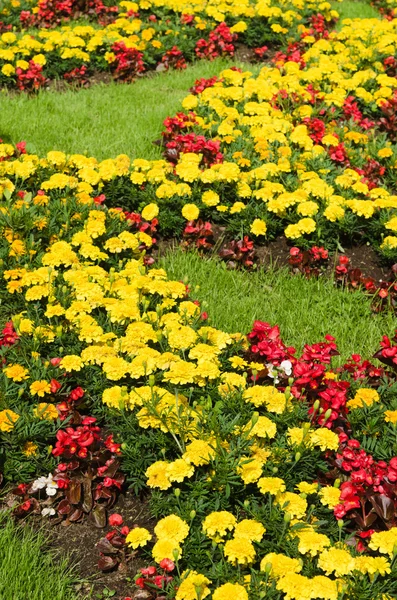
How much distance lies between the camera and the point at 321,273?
5.58 meters

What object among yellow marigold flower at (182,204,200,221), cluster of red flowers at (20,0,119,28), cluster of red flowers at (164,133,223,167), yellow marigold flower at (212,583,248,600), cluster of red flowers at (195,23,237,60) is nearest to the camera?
yellow marigold flower at (212,583,248,600)

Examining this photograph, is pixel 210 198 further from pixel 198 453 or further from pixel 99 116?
pixel 198 453

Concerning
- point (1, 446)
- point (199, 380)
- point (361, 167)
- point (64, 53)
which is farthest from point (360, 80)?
point (1, 446)

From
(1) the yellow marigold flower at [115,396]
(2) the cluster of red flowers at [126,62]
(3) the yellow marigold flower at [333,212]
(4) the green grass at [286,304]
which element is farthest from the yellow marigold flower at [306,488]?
(2) the cluster of red flowers at [126,62]

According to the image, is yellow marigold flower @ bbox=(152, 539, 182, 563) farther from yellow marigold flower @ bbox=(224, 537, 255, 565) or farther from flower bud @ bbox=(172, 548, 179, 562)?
yellow marigold flower @ bbox=(224, 537, 255, 565)

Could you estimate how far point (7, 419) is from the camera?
12.1 ft

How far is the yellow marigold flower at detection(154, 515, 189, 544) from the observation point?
312 cm

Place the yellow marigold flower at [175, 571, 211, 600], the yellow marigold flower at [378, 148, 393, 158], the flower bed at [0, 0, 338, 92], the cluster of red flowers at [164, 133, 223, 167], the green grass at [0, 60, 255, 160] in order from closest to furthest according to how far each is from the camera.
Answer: the yellow marigold flower at [175, 571, 211, 600]
the cluster of red flowers at [164, 133, 223, 167]
the yellow marigold flower at [378, 148, 393, 158]
the green grass at [0, 60, 255, 160]
the flower bed at [0, 0, 338, 92]

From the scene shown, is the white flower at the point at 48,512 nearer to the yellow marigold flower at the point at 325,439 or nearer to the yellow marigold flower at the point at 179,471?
the yellow marigold flower at the point at 179,471

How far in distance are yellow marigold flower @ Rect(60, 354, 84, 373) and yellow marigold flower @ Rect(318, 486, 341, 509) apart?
1396 millimetres

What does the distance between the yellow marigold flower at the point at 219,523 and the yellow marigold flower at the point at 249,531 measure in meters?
0.04

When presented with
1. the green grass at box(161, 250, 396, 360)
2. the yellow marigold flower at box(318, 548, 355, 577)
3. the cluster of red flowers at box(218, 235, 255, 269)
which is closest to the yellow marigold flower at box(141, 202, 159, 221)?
the green grass at box(161, 250, 396, 360)

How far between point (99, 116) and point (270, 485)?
16.3 ft

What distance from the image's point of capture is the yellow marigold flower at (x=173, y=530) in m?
3.12
